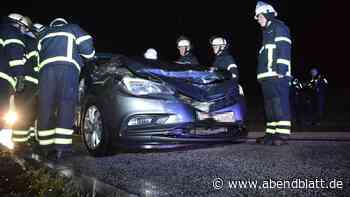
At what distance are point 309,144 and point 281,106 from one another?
66 centimetres

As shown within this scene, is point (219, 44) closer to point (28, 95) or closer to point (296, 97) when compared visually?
point (28, 95)

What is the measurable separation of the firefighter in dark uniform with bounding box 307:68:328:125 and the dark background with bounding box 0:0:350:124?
6.40 meters

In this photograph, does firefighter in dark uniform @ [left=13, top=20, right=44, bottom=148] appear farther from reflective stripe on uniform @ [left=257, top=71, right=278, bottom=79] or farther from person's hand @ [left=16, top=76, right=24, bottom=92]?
reflective stripe on uniform @ [left=257, top=71, right=278, bottom=79]

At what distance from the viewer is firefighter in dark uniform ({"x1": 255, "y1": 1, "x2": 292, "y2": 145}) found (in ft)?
20.3

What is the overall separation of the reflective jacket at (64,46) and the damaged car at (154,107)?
0.31 metres

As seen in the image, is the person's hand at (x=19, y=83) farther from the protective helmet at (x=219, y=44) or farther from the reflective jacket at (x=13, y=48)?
the protective helmet at (x=219, y=44)

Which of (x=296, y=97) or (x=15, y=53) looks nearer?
(x=15, y=53)

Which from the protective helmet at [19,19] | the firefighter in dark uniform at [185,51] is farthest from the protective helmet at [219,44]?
the protective helmet at [19,19]

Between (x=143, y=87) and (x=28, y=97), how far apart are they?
2661 millimetres

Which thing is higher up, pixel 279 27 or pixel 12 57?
pixel 279 27

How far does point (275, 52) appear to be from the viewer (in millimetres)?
6281

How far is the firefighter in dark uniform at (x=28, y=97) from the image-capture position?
680 centimetres

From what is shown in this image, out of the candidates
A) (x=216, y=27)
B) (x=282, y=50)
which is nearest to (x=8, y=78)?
(x=282, y=50)

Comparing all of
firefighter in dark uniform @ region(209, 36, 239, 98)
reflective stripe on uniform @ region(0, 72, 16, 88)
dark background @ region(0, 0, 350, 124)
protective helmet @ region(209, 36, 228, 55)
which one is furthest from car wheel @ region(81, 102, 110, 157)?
dark background @ region(0, 0, 350, 124)
